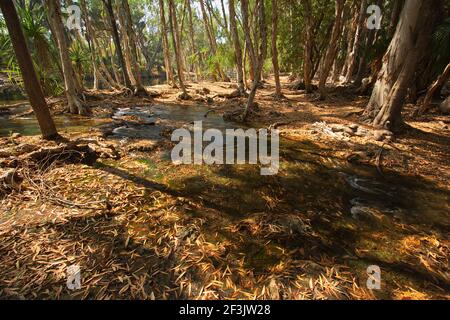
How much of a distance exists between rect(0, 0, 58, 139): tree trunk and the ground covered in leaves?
0.70 meters

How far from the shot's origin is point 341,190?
13.6 feet

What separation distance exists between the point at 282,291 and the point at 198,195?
2.00 m

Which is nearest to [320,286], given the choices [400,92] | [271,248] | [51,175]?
[271,248]

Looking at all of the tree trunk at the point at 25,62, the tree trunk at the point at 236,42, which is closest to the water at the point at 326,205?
the tree trunk at the point at 25,62

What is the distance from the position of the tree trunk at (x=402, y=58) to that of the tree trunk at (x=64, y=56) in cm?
1063

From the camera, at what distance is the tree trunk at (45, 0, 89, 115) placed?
866 centimetres

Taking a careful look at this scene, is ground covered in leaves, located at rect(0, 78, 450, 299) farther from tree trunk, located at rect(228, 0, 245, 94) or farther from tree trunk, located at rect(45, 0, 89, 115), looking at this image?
tree trunk, located at rect(228, 0, 245, 94)

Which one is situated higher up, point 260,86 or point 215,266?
point 260,86

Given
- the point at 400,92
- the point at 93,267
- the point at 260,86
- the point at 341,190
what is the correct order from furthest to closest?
the point at 260,86 → the point at 400,92 → the point at 341,190 → the point at 93,267

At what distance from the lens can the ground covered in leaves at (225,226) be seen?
2348mm

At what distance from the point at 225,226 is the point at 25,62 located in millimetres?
5244

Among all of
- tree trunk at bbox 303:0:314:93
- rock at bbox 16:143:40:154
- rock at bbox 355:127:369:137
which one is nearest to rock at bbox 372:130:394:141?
rock at bbox 355:127:369:137

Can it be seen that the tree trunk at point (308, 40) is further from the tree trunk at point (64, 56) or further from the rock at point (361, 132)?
the tree trunk at point (64, 56)
